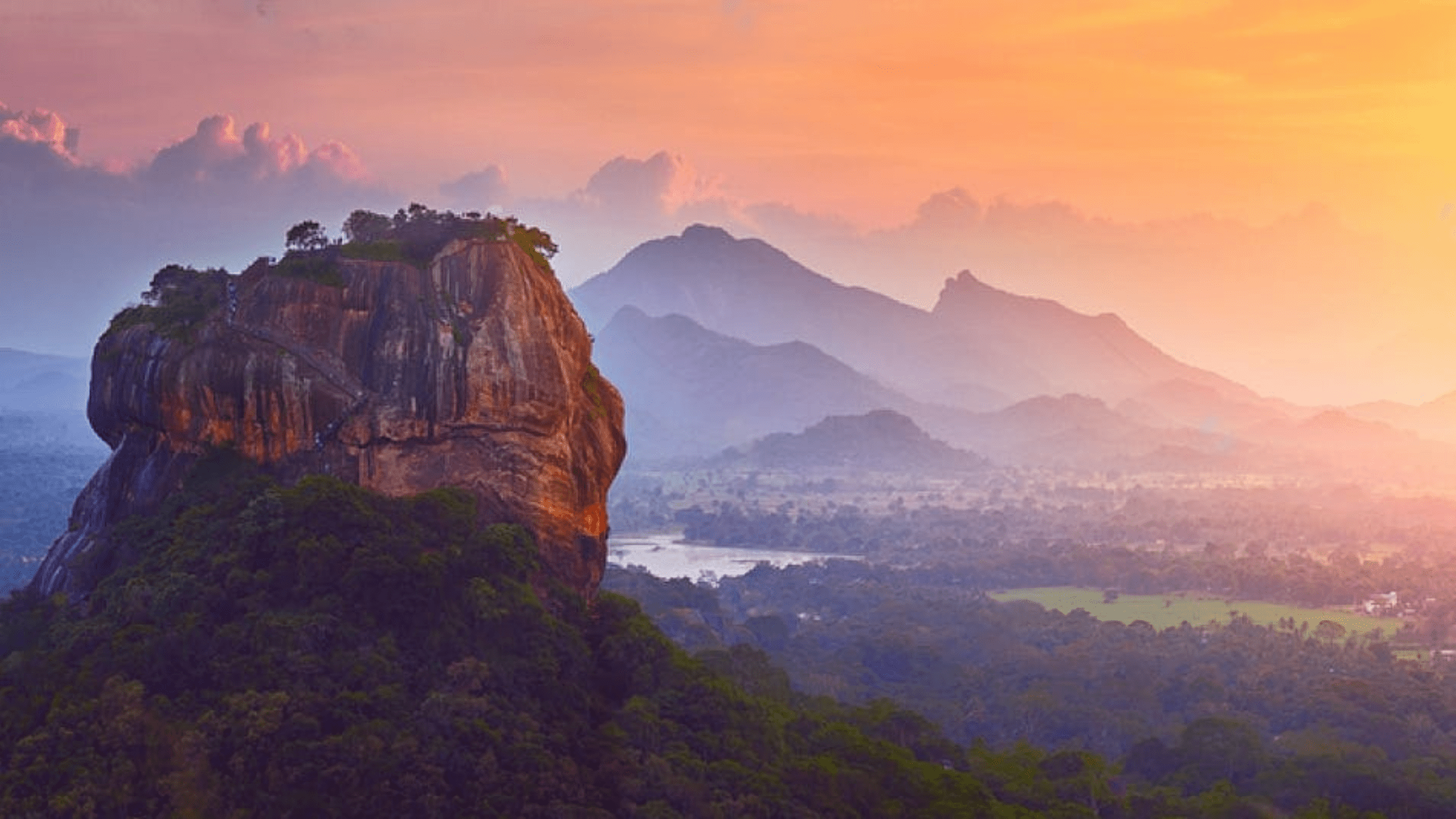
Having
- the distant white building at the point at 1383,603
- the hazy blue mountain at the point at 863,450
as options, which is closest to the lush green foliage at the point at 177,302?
the distant white building at the point at 1383,603

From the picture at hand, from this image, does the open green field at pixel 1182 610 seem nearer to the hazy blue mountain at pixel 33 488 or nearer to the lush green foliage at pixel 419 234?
the lush green foliage at pixel 419 234

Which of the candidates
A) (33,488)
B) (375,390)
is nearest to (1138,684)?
(375,390)

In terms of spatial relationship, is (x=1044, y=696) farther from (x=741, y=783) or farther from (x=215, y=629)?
(x=215, y=629)

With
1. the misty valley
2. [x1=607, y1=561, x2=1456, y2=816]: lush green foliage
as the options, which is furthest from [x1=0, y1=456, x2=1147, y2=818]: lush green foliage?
[x1=607, y1=561, x2=1456, y2=816]: lush green foliage

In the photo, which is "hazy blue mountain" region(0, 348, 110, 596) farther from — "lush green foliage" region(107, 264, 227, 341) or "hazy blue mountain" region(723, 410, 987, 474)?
"hazy blue mountain" region(723, 410, 987, 474)

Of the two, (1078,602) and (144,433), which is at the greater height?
(144,433)

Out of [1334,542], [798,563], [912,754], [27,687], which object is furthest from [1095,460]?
[27,687]
